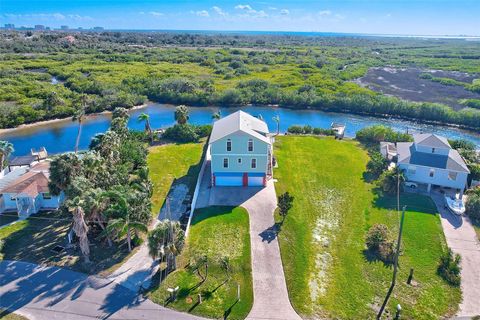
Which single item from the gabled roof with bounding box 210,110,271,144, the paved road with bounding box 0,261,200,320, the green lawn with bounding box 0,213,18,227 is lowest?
the paved road with bounding box 0,261,200,320

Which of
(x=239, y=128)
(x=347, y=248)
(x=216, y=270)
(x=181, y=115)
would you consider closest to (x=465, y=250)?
(x=347, y=248)

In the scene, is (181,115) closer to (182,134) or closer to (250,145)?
(182,134)

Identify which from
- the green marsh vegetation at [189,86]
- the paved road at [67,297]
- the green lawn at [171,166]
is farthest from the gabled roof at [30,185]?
the green marsh vegetation at [189,86]

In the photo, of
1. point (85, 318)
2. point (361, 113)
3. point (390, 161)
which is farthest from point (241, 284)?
point (361, 113)

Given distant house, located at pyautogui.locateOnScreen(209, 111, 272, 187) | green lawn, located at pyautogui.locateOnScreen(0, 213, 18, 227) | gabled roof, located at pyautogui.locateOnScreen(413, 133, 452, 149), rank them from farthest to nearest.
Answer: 1. gabled roof, located at pyautogui.locateOnScreen(413, 133, 452, 149)
2. distant house, located at pyautogui.locateOnScreen(209, 111, 272, 187)
3. green lawn, located at pyautogui.locateOnScreen(0, 213, 18, 227)

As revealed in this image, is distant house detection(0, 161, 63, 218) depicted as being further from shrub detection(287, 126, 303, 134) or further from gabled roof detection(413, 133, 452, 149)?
gabled roof detection(413, 133, 452, 149)

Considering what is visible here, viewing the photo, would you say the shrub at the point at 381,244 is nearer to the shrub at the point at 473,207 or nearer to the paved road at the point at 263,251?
the paved road at the point at 263,251

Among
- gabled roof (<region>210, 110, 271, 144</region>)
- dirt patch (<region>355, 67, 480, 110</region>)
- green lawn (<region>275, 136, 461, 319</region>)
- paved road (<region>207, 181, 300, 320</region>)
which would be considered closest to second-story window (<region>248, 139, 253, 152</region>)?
gabled roof (<region>210, 110, 271, 144</region>)
